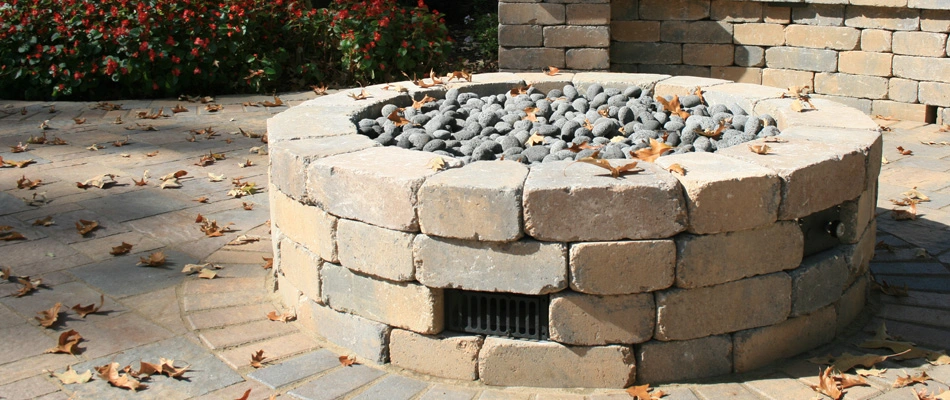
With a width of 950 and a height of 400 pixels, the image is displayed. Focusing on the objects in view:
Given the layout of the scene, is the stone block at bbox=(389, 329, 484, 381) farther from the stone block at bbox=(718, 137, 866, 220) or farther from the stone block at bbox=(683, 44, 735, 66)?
the stone block at bbox=(683, 44, 735, 66)

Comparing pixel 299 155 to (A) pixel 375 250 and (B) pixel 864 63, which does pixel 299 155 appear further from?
(B) pixel 864 63

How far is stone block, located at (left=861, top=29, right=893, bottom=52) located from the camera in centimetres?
786

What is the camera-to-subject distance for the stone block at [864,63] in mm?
7926

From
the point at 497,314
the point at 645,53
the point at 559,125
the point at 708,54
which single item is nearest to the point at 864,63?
the point at 708,54

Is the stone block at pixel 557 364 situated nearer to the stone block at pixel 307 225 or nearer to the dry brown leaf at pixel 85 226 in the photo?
the stone block at pixel 307 225

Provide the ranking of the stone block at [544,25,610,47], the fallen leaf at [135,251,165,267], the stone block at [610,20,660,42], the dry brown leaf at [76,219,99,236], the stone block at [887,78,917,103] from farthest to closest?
the stone block at [610,20,660,42] < the stone block at [544,25,610,47] < the stone block at [887,78,917,103] < the dry brown leaf at [76,219,99,236] < the fallen leaf at [135,251,165,267]

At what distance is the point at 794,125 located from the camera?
4207 millimetres

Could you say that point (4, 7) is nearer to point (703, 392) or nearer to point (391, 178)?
point (391, 178)

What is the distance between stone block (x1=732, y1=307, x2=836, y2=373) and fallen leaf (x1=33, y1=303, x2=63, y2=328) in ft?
8.99

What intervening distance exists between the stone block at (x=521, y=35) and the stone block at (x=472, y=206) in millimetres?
5285

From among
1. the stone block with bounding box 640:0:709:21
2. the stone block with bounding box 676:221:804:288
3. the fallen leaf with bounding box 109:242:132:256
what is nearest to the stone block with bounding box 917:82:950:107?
the stone block with bounding box 640:0:709:21

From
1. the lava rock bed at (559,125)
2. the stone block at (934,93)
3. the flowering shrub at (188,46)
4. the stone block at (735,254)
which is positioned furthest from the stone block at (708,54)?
the stone block at (735,254)

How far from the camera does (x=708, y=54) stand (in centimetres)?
870

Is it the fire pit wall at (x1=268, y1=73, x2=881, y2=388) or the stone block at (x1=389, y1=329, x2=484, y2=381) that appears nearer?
the fire pit wall at (x1=268, y1=73, x2=881, y2=388)
